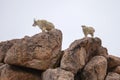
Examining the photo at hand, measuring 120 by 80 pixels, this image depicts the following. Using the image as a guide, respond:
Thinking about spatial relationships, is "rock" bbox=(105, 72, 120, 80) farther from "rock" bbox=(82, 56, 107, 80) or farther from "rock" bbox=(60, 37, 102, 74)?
"rock" bbox=(60, 37, 102, 74)

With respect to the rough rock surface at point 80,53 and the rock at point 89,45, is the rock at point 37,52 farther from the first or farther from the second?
the rock at point 89,45

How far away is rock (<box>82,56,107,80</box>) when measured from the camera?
3089cm

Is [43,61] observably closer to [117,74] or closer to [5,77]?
[5,77]

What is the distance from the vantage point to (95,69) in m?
31.1

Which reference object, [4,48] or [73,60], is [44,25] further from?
[4,48]

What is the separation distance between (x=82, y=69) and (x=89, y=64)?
1.07m

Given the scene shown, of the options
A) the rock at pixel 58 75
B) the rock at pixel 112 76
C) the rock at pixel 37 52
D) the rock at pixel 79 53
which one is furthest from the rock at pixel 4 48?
the rock at pixel 112 76

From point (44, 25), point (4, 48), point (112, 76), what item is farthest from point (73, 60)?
point (4, 48)

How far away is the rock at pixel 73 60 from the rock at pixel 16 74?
3833mm

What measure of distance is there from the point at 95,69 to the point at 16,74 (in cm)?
956

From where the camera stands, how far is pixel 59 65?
3197 cm

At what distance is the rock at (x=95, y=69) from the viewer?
3089cm

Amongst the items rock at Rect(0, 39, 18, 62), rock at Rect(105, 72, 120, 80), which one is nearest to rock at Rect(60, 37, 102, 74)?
rock at Rect(105, 72, 120, 80)

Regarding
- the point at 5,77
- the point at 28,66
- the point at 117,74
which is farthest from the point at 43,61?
the point at 117,74
